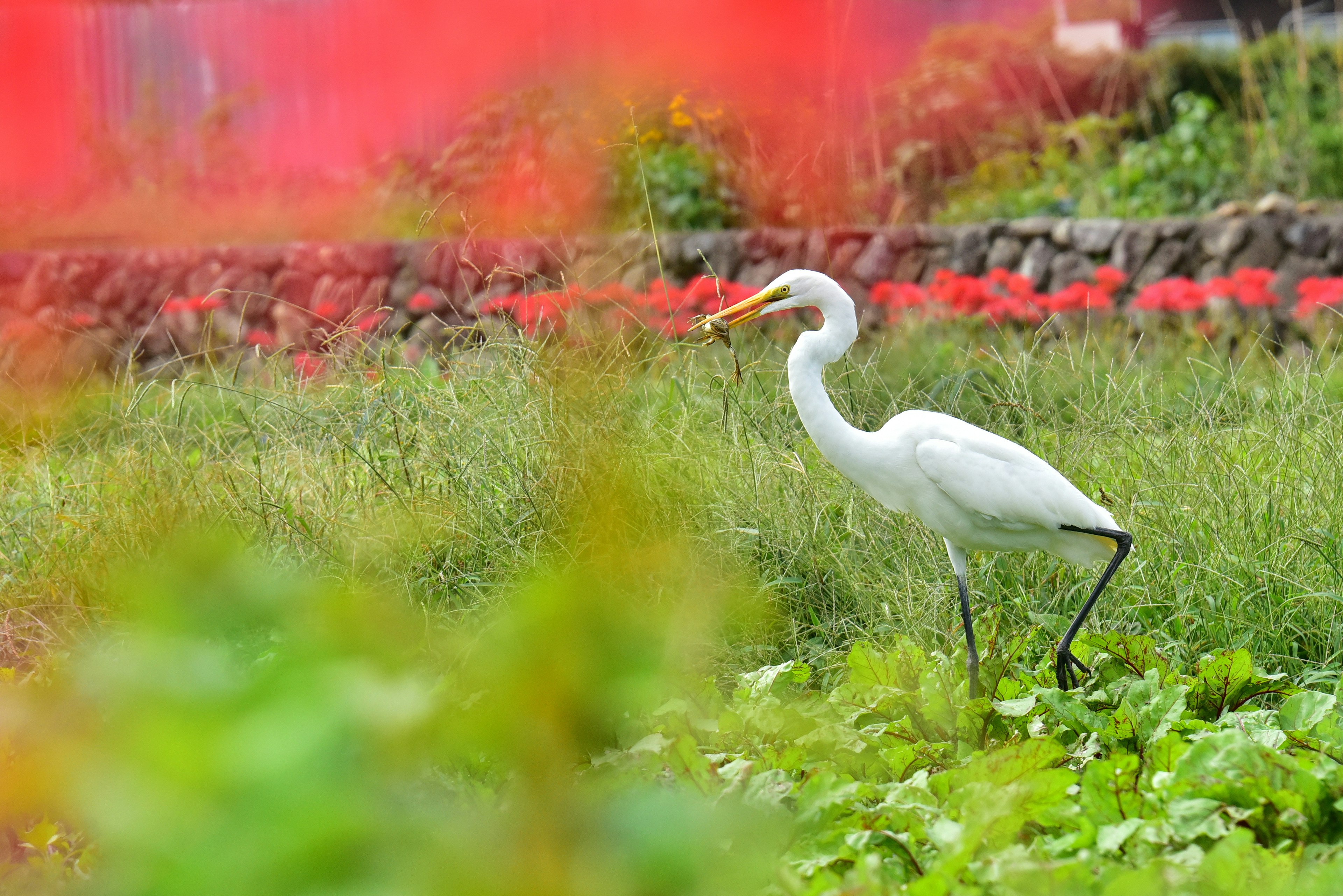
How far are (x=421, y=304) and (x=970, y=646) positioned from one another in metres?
3.60

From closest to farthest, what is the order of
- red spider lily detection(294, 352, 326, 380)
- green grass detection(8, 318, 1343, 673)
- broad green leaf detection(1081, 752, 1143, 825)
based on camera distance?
broad green leaf detection(1081, 752, 1143, 825) < green grass detection(8, 318, 1343, 673) < red spider lily detection(294, 352, 326, 380)

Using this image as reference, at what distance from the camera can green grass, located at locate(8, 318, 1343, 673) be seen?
2891 mm

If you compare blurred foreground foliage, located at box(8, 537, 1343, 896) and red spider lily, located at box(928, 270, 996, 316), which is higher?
blurred foreground foliage, located at box(8, 537, 1343, 896)

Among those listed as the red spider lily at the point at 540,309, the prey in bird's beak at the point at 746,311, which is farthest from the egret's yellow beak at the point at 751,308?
the red spider lily at the point at 540,309

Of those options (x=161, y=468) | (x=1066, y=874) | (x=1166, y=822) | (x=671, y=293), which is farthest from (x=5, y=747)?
(x=671, y=293)

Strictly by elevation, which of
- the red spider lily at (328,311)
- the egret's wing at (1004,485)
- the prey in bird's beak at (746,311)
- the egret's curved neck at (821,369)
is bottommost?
the red spider lily at (328,311)

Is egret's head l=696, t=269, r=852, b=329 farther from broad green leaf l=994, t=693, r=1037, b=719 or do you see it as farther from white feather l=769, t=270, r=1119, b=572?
broad green leaf l=994, t=693, r=1037, b=719

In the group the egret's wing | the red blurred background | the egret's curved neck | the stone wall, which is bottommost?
the stone wall

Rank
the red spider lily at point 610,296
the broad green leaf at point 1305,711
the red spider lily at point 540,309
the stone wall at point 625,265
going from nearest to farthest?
the broad green leaf at point 1305,711
the red spider lily at point 540,309
the red spider lily at point 610,296
the stone wall at point 625,265

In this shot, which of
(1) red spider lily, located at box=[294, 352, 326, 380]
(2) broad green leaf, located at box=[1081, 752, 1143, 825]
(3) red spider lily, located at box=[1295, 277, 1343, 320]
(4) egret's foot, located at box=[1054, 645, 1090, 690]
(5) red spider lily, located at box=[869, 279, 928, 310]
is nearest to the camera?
(2) broad green leaf, located at box=[1081, 752, 1143, 825]

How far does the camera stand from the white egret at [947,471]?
2488mm

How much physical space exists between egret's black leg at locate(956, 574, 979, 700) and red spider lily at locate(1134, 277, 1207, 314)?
3066mm

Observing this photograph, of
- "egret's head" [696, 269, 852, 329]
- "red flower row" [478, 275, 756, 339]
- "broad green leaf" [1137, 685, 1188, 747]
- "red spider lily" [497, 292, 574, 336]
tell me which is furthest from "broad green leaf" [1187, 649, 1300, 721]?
"red spider lily" [497, 292, 574, 336]

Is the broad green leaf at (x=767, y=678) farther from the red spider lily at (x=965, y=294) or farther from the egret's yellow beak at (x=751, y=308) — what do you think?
the red spider lily at (x=965, y=294)
